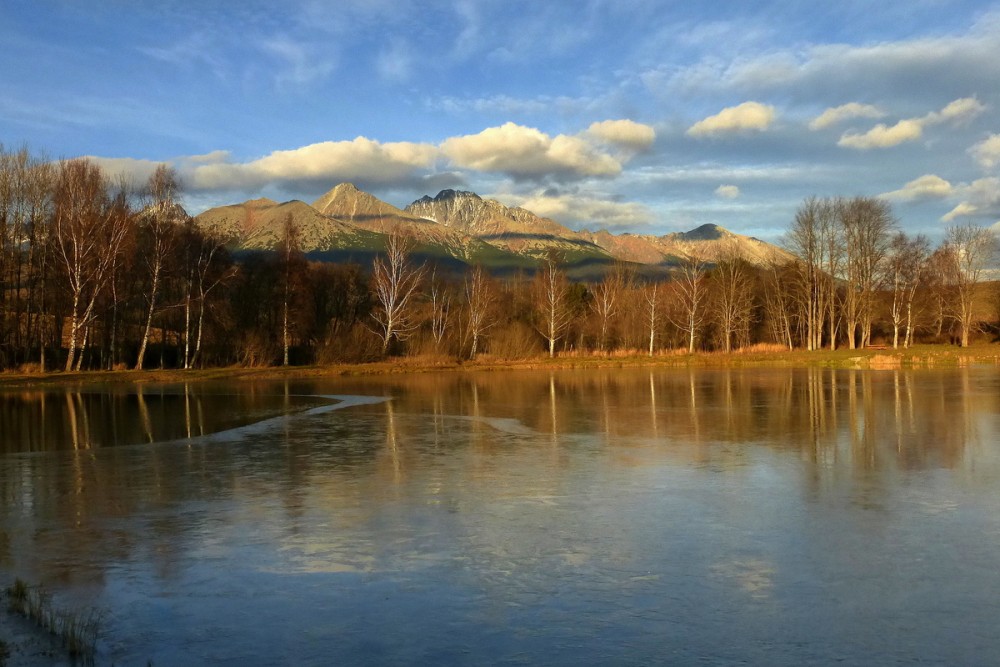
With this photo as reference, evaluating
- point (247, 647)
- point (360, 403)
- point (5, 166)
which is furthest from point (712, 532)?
point (5, 166)

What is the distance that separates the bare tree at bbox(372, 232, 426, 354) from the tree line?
19 centimetres

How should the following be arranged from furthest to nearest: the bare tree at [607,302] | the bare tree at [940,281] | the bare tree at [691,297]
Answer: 1. the bare tree at [940,281]
2. the bare tree at [607,302]
3. the bare tree at [691,297]

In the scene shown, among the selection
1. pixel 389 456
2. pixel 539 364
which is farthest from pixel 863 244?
pixel 389 456

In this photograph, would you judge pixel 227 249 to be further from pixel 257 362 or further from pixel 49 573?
pixel 49 573

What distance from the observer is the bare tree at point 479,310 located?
196 ft

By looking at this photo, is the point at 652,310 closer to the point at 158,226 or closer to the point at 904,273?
the point at 904,273

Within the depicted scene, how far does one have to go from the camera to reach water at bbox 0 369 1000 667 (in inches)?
270

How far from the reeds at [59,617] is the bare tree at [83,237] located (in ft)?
131

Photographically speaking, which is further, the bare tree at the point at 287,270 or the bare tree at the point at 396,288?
the bare tree at the point at 396,288

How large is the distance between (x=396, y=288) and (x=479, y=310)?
681 centimetres

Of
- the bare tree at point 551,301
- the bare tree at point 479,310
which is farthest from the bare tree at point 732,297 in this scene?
the bare tree at point 479,310

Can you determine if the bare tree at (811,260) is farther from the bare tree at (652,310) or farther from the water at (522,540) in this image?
the water at (522,540)

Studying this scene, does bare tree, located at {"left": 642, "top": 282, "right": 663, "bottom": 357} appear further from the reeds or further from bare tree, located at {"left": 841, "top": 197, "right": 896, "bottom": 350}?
the reeds

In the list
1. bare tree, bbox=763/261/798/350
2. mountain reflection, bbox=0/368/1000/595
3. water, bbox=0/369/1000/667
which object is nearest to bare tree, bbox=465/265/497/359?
mountain reflection, bbox=0/368/1000/595
